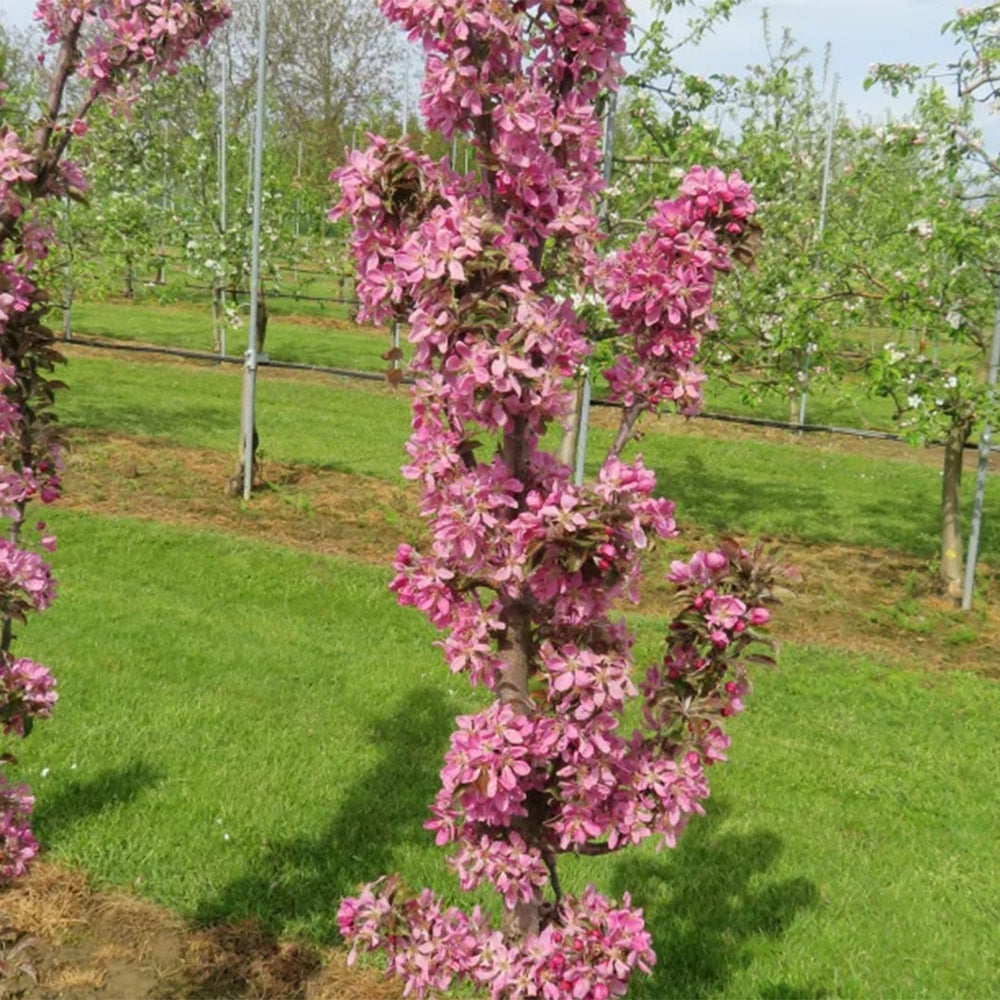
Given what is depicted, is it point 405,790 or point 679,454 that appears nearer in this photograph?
point 405,790

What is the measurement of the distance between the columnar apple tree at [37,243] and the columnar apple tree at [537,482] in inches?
50.5

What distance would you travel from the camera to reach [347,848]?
4.75 m

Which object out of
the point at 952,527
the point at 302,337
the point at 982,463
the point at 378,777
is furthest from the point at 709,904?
the point at 302,337

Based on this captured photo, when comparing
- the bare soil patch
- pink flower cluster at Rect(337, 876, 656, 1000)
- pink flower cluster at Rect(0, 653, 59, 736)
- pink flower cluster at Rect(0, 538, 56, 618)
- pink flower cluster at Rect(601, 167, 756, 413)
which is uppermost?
pink flower cluster at Rect(601, 167, 756, 413)

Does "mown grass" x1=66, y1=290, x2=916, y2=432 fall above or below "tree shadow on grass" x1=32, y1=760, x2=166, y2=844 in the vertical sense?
above

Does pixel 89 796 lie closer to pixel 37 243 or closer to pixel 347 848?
pixel 347 848

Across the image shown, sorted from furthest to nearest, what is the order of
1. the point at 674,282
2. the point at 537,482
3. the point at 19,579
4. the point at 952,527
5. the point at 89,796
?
the point at 952,527, the point at 89,796, the point at 19,579, the point at 537,482, the point at 674,282

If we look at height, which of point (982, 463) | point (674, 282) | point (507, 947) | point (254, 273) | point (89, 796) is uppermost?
point (254, 273)

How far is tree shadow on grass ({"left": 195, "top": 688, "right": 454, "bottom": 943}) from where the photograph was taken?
4289 mm

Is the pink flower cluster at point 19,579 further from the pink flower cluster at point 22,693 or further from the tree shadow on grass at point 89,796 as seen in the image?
the tree shadow on grass at point 89,796

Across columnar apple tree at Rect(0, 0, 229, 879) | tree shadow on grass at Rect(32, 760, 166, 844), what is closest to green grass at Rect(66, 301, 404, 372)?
tree shadow on grass at Rect(32, 760, 166, 844)

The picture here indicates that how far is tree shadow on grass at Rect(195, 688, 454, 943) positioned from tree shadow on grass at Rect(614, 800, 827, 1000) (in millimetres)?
1104

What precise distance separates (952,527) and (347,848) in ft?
21.4

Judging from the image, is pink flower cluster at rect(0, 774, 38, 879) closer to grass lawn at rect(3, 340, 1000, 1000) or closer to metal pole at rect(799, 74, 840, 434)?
grass lawn at rect(3, 340, 1000, 1000)
